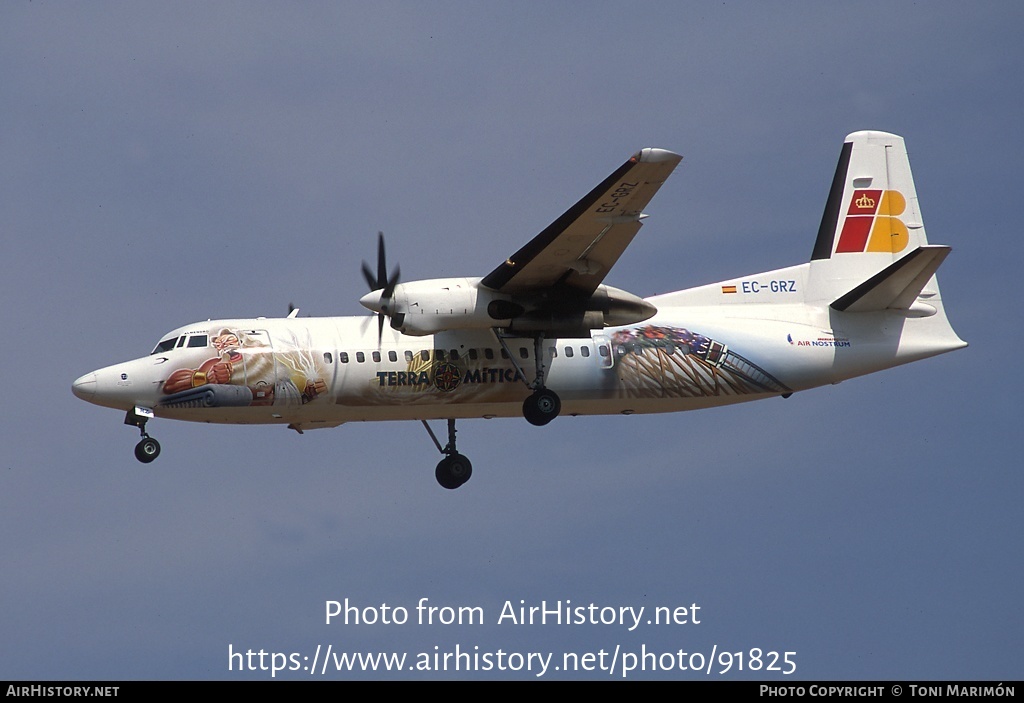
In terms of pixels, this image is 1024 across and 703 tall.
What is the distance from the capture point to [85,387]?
27.8 metres

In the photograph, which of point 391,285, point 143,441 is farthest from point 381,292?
point 143,441

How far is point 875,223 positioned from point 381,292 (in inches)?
412

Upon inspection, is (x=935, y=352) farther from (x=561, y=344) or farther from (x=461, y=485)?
(x=461, y=485)

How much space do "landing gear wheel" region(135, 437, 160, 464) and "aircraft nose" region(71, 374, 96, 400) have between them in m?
1.20

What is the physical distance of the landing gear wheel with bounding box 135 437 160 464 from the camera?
1095 inches

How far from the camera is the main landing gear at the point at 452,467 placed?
30.4 m

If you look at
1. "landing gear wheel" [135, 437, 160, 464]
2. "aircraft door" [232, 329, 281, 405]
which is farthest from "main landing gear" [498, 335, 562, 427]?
"landing gear wheel" [135, 437, 160, 464]

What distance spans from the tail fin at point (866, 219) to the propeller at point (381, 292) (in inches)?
330

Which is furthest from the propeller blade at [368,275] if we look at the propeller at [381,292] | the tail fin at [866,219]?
the tail fin at [866,219]

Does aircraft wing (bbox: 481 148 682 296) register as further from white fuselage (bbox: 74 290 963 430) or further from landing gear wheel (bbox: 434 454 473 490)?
landing gear wheel (bbox: 434 454 473 490)

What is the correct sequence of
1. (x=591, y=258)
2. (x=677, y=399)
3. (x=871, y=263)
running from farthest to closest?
1. (x=871, y=263)
2. (x=677, y=399)
3. (x=591, y=258)
